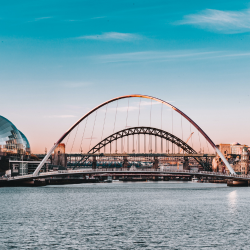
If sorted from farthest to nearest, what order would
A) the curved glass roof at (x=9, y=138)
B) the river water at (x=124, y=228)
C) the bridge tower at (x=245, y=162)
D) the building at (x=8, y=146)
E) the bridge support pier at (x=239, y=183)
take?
the bridge tower at (x=245, y=162) < the curved glass roof at (x=9, y=138) < the building at (x=8, y=146) < the bridge support pier at (x=239, y=183) < the river water at (x=124, y=228)

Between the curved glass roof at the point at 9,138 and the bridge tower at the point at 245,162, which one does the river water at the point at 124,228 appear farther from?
the bridge tower at the point at 245,162

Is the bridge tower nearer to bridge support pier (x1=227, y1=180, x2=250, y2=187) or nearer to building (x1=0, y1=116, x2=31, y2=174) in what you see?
bridge support pier (x1=227, y1=180, x2=250, y2=187)

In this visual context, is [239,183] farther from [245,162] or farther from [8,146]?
[8,146]

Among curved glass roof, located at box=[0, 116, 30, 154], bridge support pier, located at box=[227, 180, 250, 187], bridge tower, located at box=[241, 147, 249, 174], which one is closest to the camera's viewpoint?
bridge support pier, located at box=[227, 180, 250, 187]

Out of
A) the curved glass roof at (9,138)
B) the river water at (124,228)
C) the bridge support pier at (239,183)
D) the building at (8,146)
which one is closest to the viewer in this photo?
the river water at (124,228)

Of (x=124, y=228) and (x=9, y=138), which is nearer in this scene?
(x=124, y=228)

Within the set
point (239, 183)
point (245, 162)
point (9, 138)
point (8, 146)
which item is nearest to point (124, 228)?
point (239, 183)

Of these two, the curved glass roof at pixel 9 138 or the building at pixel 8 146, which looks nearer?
the building at pixel 8 146

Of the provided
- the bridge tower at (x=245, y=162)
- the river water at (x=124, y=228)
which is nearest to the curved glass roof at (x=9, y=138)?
the river water at (x=124, y=228)

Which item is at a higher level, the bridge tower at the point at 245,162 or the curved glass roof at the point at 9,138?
the curved glass roof at the point at 9,138

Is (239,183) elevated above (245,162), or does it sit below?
below

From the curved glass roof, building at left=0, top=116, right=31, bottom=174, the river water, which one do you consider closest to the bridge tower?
building at left=0, top=116, right=31, bottom=174

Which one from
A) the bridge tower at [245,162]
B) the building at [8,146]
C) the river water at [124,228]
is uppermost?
the building at [8,146]

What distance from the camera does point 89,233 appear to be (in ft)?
121
